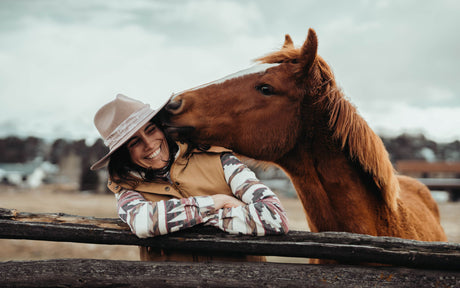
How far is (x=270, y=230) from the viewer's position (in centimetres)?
164

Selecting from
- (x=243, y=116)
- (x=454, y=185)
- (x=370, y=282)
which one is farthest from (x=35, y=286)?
(x=454, y=185)

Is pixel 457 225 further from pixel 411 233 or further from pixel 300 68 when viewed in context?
pixel 300 68

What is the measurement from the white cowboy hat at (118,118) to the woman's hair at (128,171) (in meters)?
0.07

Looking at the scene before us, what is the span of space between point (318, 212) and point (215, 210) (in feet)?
3.01

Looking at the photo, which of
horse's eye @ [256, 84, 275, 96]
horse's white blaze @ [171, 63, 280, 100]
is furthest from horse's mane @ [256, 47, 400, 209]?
horse's eye @ [256, 84, 275, 96]

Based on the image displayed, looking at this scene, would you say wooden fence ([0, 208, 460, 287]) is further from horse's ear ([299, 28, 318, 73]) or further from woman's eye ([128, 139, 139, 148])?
horse's ear ([299, 28, 318, 73])

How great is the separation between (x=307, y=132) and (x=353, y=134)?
0.31 metres

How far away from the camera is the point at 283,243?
64.6 inches

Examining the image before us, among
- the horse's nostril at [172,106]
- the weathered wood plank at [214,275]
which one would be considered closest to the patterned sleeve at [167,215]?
the weathered wood plank at [214,275]

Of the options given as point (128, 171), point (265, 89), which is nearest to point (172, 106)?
point (128, 171)

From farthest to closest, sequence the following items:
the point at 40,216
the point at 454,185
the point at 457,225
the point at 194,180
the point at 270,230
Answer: the point at 454,185, the point at 457,225, the point at 194,180, the point at 40,216, the point at 270,230

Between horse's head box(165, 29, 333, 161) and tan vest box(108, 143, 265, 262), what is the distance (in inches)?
9.2

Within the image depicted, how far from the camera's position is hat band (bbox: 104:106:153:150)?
1.93 meters

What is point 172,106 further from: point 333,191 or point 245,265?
point 333,191
